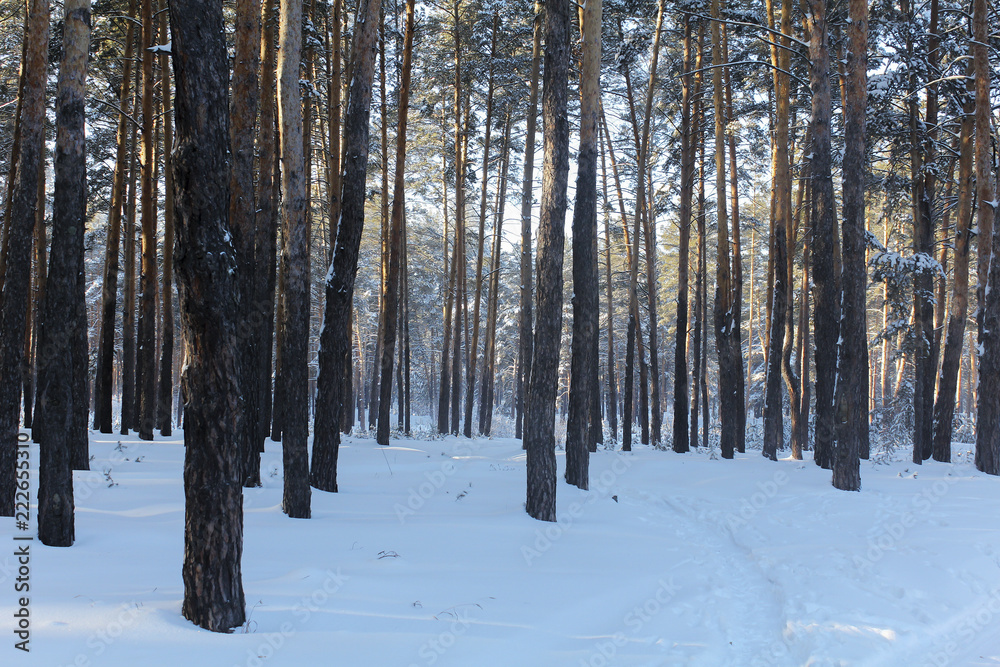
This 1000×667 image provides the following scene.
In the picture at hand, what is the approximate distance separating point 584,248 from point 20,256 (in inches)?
285

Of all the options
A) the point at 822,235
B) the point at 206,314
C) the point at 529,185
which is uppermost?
the point at 529,185

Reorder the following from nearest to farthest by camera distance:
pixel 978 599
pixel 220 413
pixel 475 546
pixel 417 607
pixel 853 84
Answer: pixel 220 413 → pixel 417 607 → pixel 978 599 → pixel 475 546 → pixel 853 84

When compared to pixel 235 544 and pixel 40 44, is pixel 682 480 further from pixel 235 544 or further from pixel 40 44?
pixel 40 44

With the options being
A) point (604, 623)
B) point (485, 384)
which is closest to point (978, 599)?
point (604, 623)

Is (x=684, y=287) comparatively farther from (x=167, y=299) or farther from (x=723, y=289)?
(x=167, y=299)

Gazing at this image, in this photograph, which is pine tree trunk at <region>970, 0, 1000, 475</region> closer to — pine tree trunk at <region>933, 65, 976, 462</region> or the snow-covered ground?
pine tree trunk at <region>933, 65, 976, 462</region>

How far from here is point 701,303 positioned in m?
22.2

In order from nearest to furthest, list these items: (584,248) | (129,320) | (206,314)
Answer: (206,314) → (584,248) → (129,320)

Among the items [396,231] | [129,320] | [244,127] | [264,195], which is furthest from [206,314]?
[129,320]

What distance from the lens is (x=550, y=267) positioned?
767 cm

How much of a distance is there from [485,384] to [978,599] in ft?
64.4

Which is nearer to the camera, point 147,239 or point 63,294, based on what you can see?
point 63,294

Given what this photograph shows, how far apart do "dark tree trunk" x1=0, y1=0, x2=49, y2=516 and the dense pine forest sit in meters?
0.03

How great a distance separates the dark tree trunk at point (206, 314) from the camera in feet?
11.8
